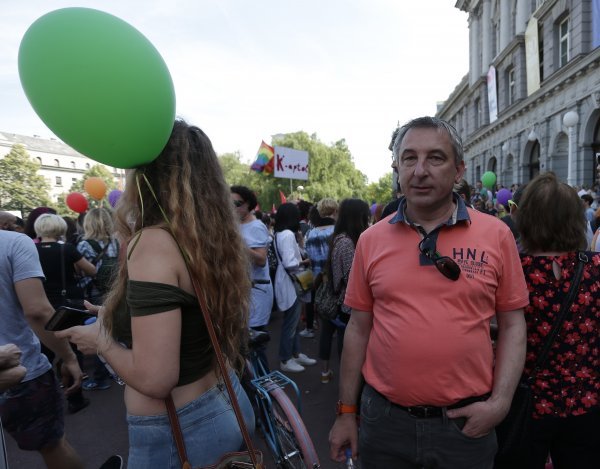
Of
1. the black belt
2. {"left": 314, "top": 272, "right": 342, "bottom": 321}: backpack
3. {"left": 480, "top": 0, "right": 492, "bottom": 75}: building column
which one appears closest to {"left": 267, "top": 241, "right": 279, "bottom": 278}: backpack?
{"left": 314, "top": 272, "right": 342, "bottom": 321}: backpack

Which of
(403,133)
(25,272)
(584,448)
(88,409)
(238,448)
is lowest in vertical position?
(88,409)

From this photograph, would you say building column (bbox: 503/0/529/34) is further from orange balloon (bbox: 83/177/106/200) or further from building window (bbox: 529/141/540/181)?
orange balloon (bbox: 83/177/106/200)

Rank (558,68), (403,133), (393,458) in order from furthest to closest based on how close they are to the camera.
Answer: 1. (558,68)
2. (403,133)
3. (393,458)

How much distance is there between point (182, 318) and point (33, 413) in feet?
5.22

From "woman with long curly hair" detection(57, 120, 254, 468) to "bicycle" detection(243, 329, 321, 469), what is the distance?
105cm

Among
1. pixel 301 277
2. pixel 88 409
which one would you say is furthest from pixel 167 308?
pixel 88 409

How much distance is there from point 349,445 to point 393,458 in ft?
0.83

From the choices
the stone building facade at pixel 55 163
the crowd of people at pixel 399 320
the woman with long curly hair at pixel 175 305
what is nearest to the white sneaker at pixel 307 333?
the crowd of people at pixel 399 320

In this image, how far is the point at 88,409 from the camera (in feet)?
12.7

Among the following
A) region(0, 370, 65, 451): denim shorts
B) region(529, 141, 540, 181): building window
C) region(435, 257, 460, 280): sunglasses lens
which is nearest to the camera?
region(435, 257, 460, 280): sunglasses lens

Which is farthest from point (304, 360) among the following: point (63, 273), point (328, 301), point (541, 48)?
point (541, 48)

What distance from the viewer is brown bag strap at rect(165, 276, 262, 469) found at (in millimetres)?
1179

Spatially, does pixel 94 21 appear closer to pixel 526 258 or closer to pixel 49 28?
pixel 49 28

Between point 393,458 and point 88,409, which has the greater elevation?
point 393,458
